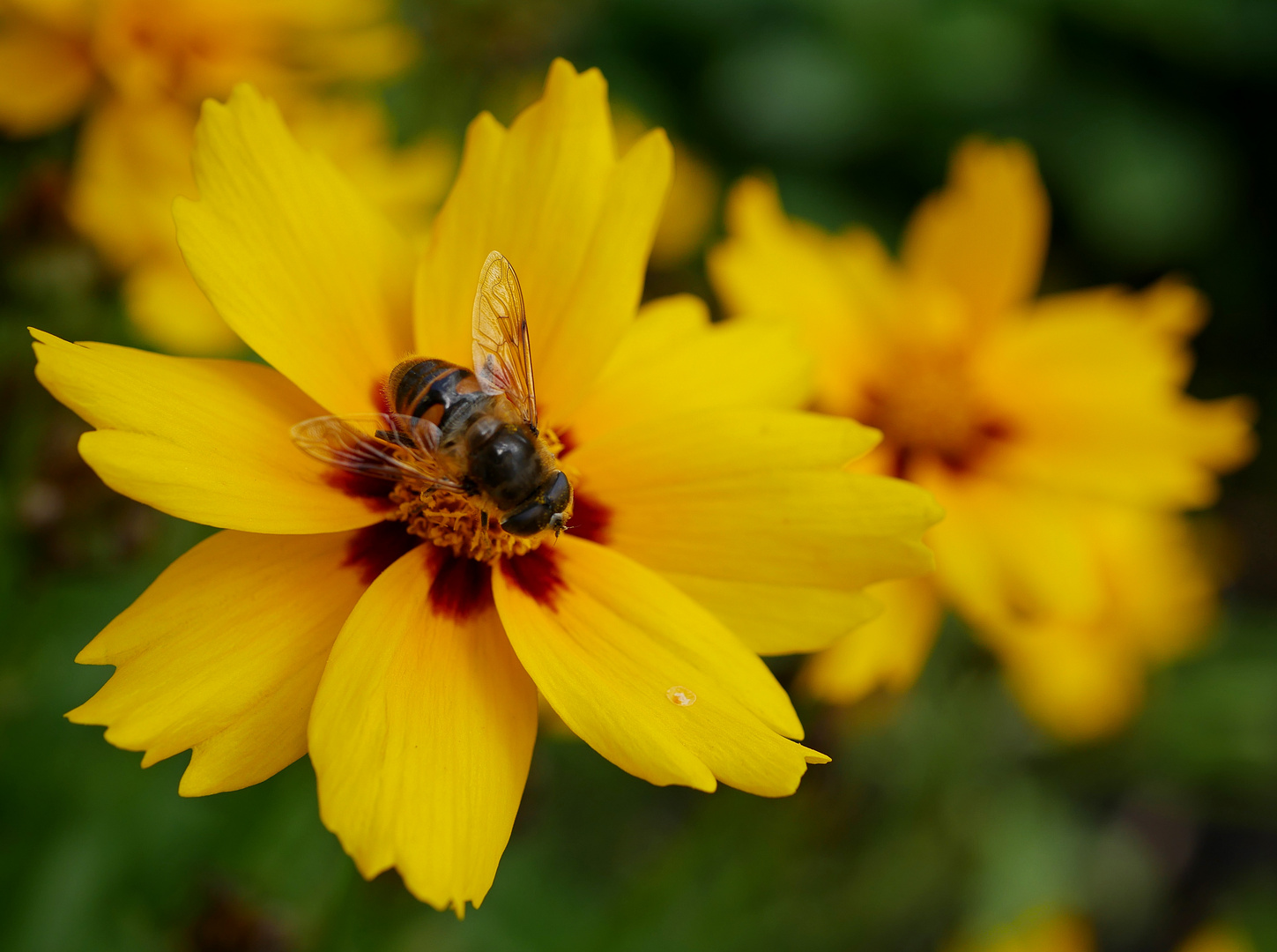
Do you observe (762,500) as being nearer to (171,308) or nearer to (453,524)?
(453,524)

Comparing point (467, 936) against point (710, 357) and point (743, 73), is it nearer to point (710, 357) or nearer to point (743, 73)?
point (710, 357)

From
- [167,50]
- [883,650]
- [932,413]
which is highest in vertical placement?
[167,50]

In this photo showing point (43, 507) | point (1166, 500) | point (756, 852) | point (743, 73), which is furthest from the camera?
point (743, 73)

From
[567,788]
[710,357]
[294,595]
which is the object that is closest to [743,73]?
[567,788]

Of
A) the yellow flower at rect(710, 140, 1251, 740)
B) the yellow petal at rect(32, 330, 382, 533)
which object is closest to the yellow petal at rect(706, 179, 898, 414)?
the yellow flower at rect(710, 140, 1251, 740)

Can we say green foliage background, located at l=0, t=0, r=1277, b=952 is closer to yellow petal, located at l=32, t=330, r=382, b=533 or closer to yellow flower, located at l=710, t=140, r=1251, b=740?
yellow flower, located at l=710, t=140, r=1251, b=740

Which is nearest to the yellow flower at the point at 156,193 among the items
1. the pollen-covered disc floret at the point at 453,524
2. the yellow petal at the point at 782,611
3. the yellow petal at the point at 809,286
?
the yellow petal at the point at 809,286

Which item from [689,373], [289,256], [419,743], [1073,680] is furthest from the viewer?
[1073,680]

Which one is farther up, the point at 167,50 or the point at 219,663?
the point at 167,50

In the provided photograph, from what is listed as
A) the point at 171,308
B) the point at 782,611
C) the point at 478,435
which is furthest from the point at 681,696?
the point at 171,308
